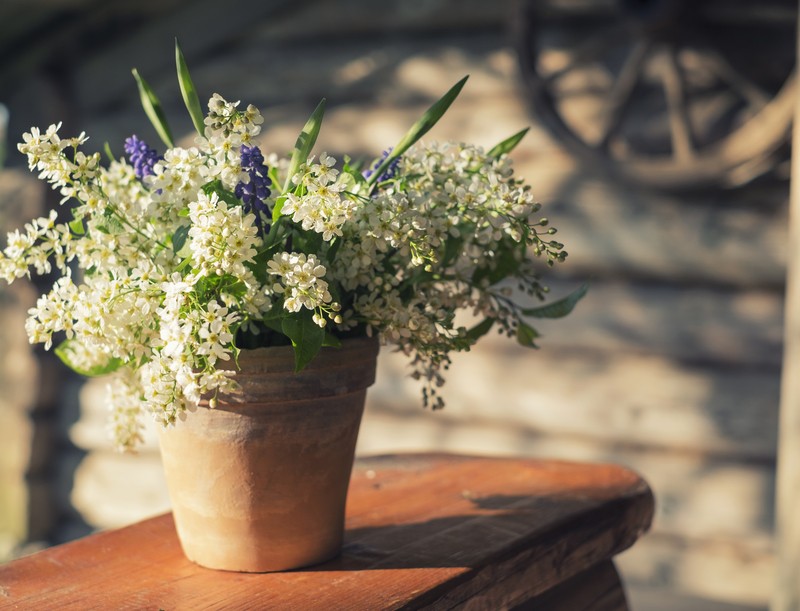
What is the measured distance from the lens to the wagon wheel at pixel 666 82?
2.55m

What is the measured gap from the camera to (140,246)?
1.16 metres

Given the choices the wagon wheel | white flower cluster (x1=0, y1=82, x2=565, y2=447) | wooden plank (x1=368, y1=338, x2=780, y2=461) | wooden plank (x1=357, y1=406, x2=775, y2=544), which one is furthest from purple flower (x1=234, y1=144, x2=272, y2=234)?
wooden plank (x1=368, y1=338, x2=780, y2=461)

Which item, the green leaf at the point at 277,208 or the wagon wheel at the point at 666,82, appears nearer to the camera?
the green leaf at the point at 277,208

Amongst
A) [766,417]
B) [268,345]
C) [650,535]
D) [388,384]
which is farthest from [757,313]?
[268,345]

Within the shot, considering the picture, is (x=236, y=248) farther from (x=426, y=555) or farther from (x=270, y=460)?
(x=426, y=555)

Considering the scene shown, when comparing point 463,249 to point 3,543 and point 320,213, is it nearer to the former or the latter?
point 320,213

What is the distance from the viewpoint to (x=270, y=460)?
46.6 inches

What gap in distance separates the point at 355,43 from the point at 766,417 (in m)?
1.70

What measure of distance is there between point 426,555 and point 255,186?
517 mm

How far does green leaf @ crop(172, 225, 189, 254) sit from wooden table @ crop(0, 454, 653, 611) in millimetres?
399

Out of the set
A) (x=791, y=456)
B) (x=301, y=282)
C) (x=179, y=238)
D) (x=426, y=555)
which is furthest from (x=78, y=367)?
(x=791, y=456)

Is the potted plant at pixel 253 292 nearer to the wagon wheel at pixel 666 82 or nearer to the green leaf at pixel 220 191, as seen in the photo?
the green leaf at pixel 220 191

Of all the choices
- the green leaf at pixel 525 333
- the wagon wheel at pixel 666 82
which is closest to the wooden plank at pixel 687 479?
the wagon wheel at pixel 666 82

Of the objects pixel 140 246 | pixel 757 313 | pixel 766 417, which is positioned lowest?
pixel 766 417
